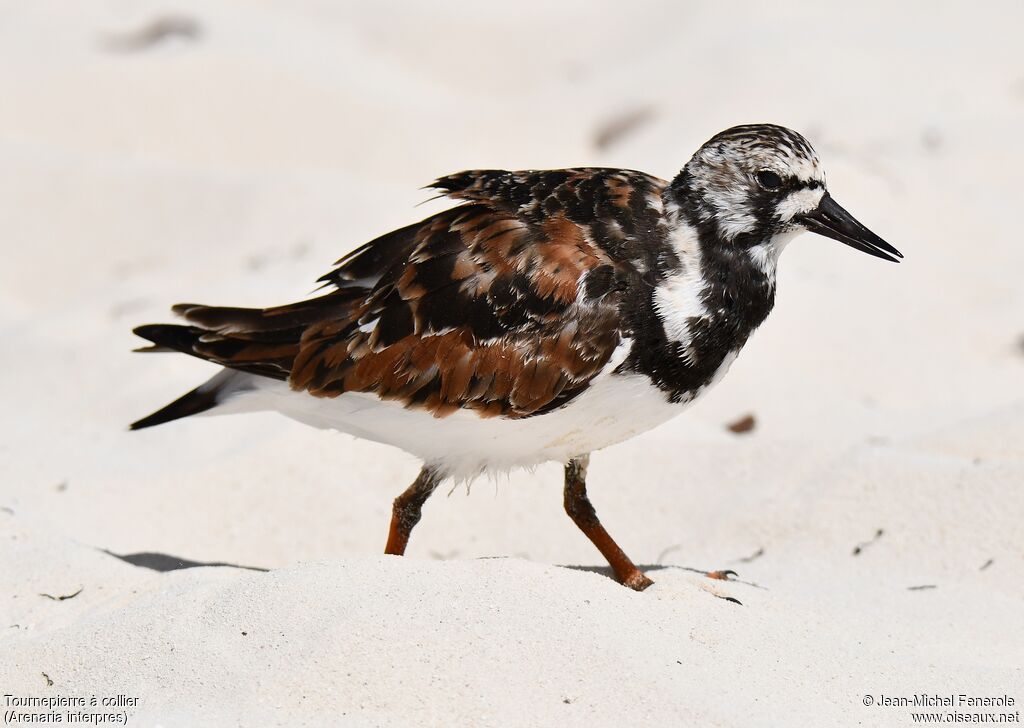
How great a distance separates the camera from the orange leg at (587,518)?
440 cm

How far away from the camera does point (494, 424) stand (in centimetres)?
414

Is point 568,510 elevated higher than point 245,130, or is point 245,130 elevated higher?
point 245,130

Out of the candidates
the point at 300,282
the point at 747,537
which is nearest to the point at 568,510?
the point at 747,537

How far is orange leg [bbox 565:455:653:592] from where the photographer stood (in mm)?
4398

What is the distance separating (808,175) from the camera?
4.14 m

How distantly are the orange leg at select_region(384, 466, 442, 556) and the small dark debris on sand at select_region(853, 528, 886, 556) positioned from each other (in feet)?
5.74

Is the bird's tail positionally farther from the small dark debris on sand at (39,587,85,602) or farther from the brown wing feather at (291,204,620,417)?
the small dark debris on sand at (39,587,85,602)

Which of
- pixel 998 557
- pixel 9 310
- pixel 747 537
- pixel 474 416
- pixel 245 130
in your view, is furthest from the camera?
pixel 245 130

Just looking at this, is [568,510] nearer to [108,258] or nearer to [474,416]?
[474,416]

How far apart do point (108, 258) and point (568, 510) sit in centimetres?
515

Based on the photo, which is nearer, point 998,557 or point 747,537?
point 998,557

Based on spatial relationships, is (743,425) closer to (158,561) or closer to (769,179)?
(769,179)

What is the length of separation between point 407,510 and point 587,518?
625mm

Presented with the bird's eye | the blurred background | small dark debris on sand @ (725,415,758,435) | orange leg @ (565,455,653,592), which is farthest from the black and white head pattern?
small dark debris on sand @ (725,415,758,435)
